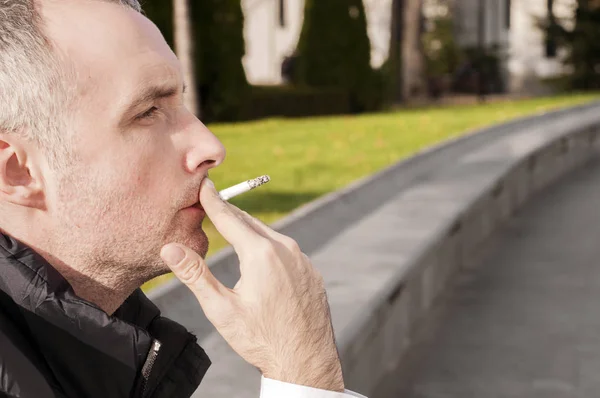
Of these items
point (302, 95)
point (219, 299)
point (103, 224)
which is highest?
point (103, 224)

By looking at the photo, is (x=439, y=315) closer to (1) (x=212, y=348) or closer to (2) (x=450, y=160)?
(1) (x=212, y=348)

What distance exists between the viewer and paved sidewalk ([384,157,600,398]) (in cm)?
518

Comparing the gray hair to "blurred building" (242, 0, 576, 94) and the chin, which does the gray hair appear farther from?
"blurred building" (242, 0, 576, 94)

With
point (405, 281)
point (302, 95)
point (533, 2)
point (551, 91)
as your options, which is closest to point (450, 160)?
point (405, 281)

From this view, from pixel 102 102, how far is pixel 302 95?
21.1 metres

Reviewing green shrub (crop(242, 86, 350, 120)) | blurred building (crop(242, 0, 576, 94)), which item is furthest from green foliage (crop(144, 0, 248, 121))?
blurred building (crop(242, 0, 576, 94))

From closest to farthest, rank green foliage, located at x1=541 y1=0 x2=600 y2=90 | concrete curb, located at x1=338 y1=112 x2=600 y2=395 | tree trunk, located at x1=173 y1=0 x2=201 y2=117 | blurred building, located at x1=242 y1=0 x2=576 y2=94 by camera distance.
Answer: concrete curb, located at x1=338 y1=112 x2=600 y2=395 < tree trunk, located at x1=173 y1=0 x2=201 y2=117 < green foliage, located at x1=541 y1=0 x2=600 y2=90 < blurred building, located at x1=242 y1=0 x2=576 y2=94

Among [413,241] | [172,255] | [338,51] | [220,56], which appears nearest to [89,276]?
[172,255]

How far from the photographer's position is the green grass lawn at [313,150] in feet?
31.8

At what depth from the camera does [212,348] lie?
3.56m

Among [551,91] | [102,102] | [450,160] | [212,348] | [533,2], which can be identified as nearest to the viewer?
[102,102]

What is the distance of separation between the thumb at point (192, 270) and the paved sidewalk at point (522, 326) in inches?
128

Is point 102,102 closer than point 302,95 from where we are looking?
Yes

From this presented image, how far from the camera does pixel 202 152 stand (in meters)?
1.64
